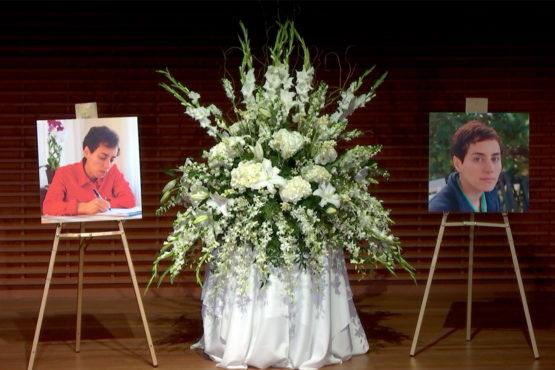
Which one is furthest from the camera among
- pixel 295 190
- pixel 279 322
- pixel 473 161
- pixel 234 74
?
pixel 234 74

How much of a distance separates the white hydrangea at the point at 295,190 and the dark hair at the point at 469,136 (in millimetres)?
990

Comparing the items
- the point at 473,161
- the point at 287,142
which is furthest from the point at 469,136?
the point at 287,142

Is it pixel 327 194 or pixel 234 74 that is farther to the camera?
pixel 234 74

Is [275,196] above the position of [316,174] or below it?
below

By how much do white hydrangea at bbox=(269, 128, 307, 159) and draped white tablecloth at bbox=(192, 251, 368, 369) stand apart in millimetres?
614

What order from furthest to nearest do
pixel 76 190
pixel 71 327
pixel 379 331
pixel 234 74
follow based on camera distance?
pixel 234 74
pixel 71 327
pixel 379 331
pixel 76 190

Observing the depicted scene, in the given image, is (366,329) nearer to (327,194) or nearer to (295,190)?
(327,194)

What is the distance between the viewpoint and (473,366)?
420 centimetres

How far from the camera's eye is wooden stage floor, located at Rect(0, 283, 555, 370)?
431cm

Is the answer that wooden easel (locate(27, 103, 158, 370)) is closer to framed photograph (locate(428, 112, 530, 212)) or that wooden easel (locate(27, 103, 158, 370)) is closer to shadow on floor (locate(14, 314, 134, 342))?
shadow on floor (locate(14, 314, 134, 342))

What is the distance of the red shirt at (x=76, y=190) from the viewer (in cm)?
418

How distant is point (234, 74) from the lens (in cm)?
635

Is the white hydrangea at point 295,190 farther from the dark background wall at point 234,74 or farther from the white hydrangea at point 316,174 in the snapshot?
the dark background wall at point 234,74

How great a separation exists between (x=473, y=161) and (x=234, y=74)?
2.55 metres
